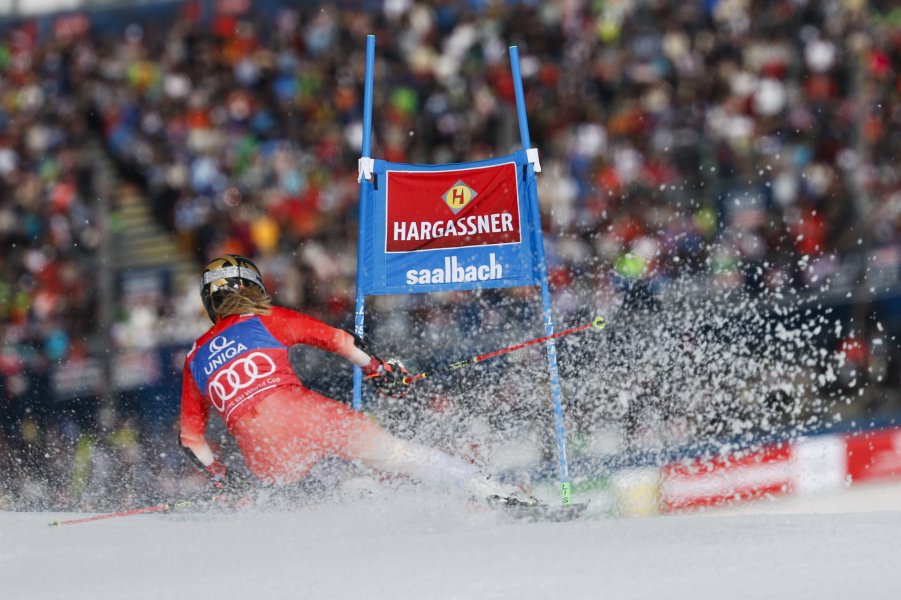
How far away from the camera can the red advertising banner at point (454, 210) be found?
6.70 m

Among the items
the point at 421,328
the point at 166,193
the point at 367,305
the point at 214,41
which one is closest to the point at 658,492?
the point at 421,328

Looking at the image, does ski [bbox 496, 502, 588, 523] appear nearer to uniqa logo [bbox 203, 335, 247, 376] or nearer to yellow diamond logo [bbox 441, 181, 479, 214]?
uniqa logo [bbox 203, 335, 247, 376]

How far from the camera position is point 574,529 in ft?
15.0

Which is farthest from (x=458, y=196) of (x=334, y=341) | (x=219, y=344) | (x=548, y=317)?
(x=219, y=344)

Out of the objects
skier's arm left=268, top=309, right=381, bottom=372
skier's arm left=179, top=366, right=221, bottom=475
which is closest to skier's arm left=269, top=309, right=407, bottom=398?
skier's arm left=268, top=309, right=381, bottom=372

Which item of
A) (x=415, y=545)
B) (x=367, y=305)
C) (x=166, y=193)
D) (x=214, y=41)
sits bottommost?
(x=415, y=545)

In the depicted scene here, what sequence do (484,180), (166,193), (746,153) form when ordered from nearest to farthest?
(484,180) < (746,153) < (166,193)

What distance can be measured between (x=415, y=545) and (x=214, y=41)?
9.44m

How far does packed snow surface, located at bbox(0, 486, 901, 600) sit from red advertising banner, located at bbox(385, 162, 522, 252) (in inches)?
73.2

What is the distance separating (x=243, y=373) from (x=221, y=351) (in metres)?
0.15

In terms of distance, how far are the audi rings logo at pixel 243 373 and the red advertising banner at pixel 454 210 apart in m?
1.59

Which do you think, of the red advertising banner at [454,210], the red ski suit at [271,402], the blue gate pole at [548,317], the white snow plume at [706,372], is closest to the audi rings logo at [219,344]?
the red ski suit at [271,402]

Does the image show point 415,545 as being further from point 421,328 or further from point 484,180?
point 421,328

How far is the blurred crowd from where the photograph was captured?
28.5 feet
